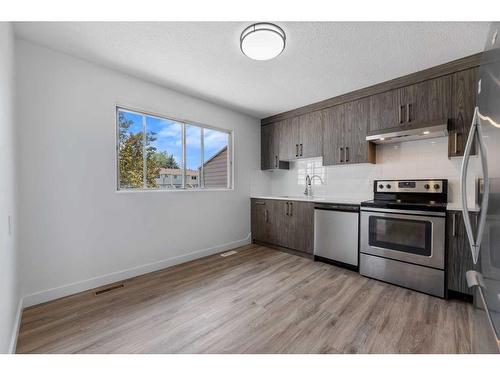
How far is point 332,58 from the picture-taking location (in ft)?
7.21

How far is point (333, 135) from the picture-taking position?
Answer: 3271 millimetres

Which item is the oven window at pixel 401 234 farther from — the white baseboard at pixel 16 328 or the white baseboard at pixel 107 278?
the white baseboard at pixel 16 328

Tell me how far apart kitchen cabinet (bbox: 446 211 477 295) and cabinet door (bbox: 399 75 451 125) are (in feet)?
3.55

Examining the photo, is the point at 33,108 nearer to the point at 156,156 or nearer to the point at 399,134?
the point at 156,156

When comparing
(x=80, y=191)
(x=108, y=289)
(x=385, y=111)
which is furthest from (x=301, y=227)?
(x=80, y=191)

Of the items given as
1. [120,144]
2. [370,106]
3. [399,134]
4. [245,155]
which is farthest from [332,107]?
[120,144]

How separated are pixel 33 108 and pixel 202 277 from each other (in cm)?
235

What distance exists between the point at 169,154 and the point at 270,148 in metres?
1.87

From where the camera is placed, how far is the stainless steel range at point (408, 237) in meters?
2.19

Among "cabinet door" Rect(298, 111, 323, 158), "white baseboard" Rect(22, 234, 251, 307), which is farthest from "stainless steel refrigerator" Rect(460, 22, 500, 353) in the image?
"white baseboard" Rect(22, 234, 251, 307)

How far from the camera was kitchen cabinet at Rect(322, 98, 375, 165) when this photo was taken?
2963 millimetres

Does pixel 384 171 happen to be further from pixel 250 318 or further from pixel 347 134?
pixel 250 318

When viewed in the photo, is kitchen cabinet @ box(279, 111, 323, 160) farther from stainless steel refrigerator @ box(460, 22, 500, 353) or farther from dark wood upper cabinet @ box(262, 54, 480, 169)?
stainless steel refrigerator @ box(460, 22, 500, 353)
